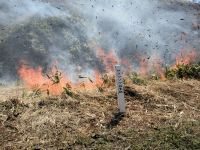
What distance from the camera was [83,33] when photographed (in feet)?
47.0

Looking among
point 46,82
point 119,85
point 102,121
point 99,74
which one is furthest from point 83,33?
point 102,121

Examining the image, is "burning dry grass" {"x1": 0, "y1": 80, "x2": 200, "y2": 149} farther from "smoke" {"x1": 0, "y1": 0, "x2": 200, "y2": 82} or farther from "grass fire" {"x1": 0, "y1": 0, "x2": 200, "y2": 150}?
"smoke" {"x1": 0, "y1": 0, "x2": 200, "y2": 82}

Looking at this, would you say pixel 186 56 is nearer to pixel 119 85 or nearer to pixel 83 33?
pixel 83 33

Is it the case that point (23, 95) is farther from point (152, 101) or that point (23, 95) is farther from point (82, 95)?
point (152, 101)

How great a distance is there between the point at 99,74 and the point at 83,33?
9.54 ft

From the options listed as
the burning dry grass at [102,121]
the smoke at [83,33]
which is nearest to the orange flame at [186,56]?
the smoke at [83,33]

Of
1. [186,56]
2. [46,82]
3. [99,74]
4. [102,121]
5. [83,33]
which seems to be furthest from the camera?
[83,33]

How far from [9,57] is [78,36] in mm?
2754

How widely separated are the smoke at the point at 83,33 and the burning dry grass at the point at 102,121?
3512mm

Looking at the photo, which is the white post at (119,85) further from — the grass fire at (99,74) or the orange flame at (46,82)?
the orange flame at (46,82)

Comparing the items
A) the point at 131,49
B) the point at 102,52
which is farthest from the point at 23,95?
the point at 131,49

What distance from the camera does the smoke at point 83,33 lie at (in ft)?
42.4

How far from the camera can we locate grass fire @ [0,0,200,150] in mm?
Result: 6977

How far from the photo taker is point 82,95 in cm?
864
